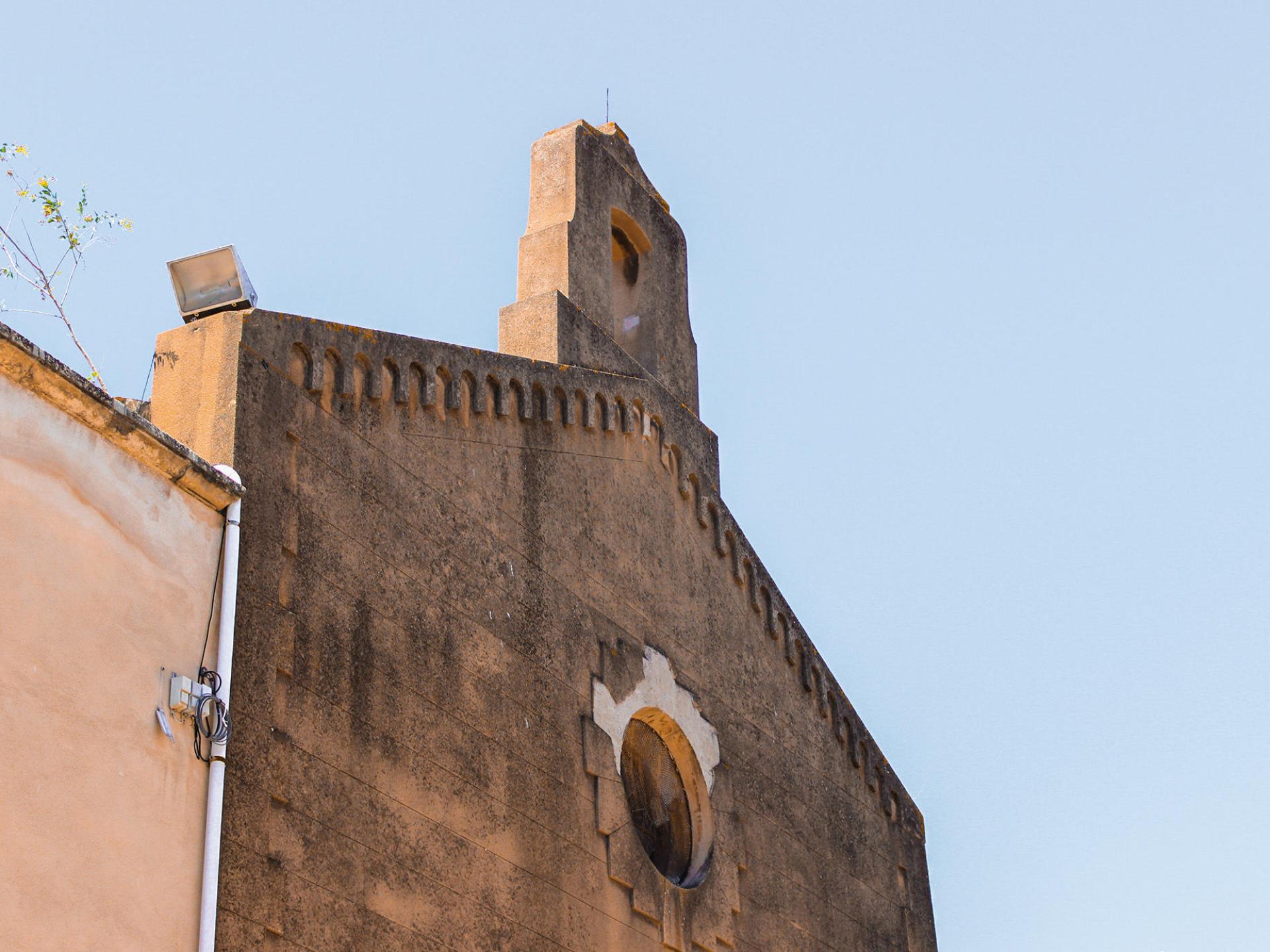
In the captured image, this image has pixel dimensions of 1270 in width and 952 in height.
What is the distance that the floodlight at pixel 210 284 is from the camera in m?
10.5

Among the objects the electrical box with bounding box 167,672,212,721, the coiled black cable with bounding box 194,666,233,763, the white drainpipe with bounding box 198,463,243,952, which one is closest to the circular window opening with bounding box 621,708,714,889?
the white drainpipe with bounding box 198,463,243,952

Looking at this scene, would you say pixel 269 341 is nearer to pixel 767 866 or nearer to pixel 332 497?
pixel 332 497

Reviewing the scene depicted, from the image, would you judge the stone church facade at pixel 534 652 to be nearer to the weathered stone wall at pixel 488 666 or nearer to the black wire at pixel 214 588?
the weathered stone wall at pixel 488 666

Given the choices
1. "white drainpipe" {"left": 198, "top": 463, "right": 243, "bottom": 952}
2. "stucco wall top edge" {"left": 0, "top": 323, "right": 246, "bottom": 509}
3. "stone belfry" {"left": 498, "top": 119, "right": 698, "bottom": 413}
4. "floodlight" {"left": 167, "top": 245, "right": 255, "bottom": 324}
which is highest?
"stone belfry" {"left": 498, "top": 119, "right": 698, "bottom": 413}

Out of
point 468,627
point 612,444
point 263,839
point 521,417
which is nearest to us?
point 263,839

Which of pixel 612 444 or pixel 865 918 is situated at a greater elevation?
pixel 612 444

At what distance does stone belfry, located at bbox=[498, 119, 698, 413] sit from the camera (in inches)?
563

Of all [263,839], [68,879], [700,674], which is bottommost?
[68,879]

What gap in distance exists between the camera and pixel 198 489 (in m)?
9.59

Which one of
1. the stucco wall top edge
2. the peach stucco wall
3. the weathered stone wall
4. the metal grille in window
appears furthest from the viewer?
the metal grille in window

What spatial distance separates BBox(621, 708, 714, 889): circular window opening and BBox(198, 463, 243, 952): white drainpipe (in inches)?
156

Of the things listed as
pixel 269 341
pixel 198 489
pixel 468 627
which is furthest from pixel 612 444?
pixel 198 489

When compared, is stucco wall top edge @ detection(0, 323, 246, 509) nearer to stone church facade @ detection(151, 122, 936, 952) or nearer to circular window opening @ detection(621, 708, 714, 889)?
stone church facade @ detection(151, 122, 936, 952)

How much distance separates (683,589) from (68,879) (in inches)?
273
